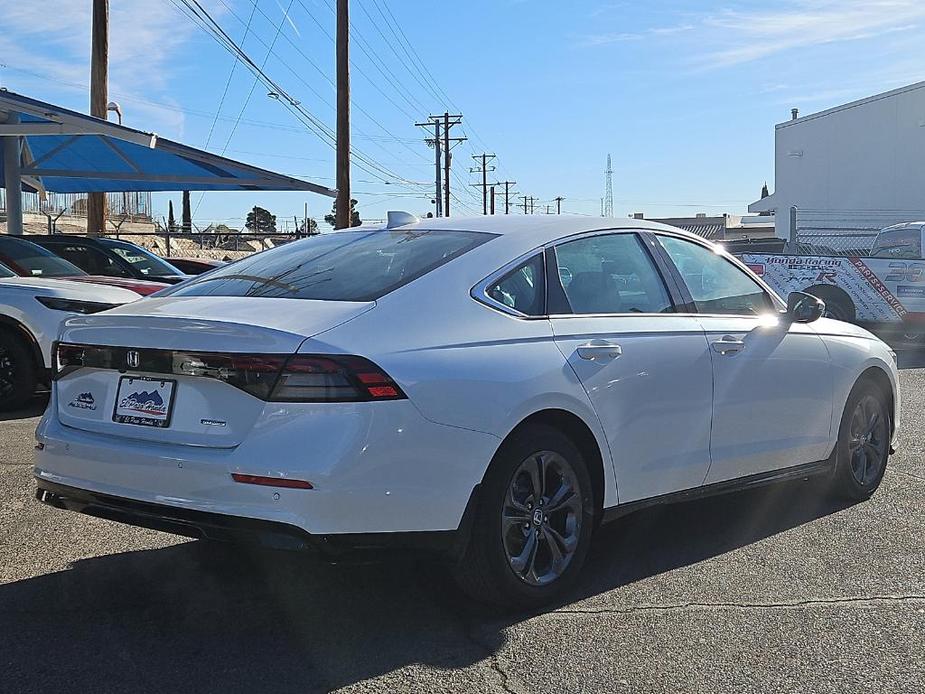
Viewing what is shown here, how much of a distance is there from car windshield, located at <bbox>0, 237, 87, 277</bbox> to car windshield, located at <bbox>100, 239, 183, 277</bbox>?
6.65 feet

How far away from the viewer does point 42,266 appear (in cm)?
1061

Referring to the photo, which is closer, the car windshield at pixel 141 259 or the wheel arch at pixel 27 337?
the wheel arch at pixel 27 337

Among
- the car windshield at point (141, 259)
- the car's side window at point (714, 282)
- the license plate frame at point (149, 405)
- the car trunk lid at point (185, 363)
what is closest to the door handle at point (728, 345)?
the car's side window at point (714, 282)

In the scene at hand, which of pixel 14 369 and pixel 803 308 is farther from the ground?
pixel 803 308

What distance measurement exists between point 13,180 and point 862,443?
16737mm

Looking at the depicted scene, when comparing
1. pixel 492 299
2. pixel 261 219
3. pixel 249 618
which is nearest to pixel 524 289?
pixel 492 299

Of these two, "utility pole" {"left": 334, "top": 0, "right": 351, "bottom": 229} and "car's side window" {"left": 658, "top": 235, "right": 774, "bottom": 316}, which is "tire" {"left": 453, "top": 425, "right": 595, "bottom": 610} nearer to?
"car's side window" {"left": 658, "top": 235, "right": 774, "bottom": 316}

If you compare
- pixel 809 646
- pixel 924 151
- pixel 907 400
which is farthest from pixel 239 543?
pixel 924 151

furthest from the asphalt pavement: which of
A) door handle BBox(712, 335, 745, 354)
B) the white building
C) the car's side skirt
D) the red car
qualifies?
the white building

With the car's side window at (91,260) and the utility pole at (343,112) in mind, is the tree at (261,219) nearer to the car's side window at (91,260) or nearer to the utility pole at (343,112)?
the utility pole at (343,112)

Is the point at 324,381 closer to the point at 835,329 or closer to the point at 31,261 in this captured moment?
the point at 835,329

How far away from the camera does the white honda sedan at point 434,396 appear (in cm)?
367

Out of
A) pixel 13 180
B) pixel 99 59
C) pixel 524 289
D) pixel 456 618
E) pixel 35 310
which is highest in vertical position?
pixel 99 59

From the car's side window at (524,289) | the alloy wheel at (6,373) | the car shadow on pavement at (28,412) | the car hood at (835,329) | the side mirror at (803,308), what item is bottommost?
the car shadow on pavement at (28,412)
